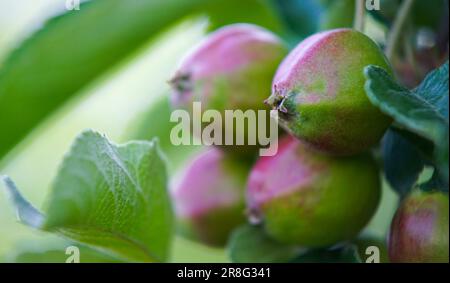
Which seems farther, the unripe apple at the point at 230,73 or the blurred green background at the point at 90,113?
the blurred green background at the point at 90,113

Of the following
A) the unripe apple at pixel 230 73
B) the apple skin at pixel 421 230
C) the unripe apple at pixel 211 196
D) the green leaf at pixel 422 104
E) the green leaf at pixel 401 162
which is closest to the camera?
the green leaf at pixel 422 104

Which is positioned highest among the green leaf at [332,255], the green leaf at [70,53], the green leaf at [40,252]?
the green leaf at [70,53]

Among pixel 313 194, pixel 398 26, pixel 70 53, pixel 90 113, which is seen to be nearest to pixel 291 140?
pixel 313 194

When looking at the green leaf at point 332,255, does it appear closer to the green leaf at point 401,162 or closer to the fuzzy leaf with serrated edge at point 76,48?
the green leaf at point 401,162

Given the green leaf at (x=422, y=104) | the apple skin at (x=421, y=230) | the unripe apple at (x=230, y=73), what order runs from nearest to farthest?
the green leaf at (x=422, y=104), the apple skin at (x=421, y=230), the unripe apple at (x=230, y=73)

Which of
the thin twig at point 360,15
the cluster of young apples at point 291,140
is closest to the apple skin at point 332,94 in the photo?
the cluster of young apples at point 291,140

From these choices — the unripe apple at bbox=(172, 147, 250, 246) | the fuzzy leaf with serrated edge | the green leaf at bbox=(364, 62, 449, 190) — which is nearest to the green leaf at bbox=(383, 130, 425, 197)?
the green leaf at bbox=(364, 62, 449, 190)

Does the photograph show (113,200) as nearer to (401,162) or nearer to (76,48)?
(401,162)
